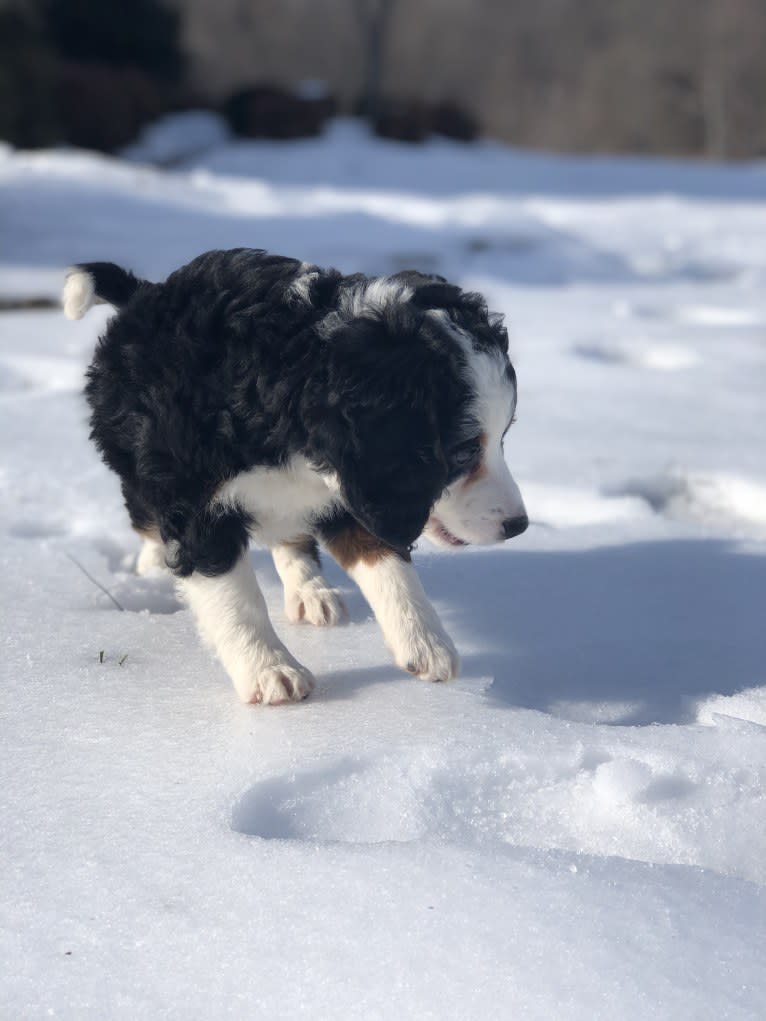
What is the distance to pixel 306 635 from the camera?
8.95 feet

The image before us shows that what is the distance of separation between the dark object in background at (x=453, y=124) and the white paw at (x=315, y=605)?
17847 mm

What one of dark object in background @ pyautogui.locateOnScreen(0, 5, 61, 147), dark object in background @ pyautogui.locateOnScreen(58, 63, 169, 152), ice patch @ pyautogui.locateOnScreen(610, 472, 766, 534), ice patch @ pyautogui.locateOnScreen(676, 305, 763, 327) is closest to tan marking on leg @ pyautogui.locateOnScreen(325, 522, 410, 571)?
ice patch @ pyautogui.locateOnScreen(610, 472, 766, 534)

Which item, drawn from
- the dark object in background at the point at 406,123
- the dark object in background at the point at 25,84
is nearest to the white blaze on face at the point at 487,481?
the dark object in background at the point at 25,84

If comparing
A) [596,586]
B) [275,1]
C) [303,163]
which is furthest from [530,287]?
[275,1]

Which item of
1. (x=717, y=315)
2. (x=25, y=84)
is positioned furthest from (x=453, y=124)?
(x=717, y=315)

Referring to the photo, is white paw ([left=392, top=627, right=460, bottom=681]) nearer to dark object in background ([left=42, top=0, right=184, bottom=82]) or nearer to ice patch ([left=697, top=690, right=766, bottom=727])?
ice patch ([left=697, top=690, right=766, bottom=727])

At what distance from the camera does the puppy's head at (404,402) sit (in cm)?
216

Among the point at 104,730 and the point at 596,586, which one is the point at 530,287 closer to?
the point at 596,586

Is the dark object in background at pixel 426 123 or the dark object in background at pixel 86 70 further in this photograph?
the dark object in background at pixel 426 123

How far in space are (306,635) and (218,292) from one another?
84 cm

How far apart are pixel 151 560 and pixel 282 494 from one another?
0.79 metres

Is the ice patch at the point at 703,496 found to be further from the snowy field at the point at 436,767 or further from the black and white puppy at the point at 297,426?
the black and white puppy at the point at 297,426

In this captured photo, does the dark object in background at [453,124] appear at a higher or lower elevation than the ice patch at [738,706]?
lower

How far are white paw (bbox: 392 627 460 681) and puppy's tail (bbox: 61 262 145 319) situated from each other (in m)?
0.95
